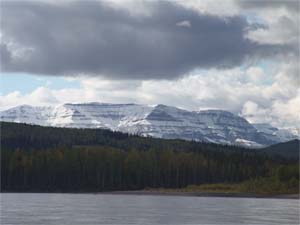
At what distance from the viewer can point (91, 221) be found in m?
63.6

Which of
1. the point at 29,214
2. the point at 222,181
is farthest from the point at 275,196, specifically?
the point at 29,214

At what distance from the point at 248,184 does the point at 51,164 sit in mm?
42857

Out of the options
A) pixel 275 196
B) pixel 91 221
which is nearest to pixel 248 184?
pixel 275 196

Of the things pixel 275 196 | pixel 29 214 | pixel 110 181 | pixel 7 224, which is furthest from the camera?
pixel 110 181

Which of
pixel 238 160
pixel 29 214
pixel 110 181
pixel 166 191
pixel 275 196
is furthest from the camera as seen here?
pixel 238 160

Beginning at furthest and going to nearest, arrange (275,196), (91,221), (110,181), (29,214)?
(110,181) → (275,196) → (29,214) → (91,221)

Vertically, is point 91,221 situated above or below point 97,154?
below

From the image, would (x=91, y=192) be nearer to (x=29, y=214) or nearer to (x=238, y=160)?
(x=238, y=160)

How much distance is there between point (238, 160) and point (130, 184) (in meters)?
38.1

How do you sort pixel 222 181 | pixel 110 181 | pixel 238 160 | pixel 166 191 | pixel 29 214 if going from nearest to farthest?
pixel 29 214, pixel 166 191, pixel 110 181, pixel 222 181, pixel 238 160

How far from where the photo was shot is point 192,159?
184m

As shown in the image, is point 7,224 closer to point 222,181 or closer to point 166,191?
point 166,191

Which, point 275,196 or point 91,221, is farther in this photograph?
point 275,196

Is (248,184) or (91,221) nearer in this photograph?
(91,221)
